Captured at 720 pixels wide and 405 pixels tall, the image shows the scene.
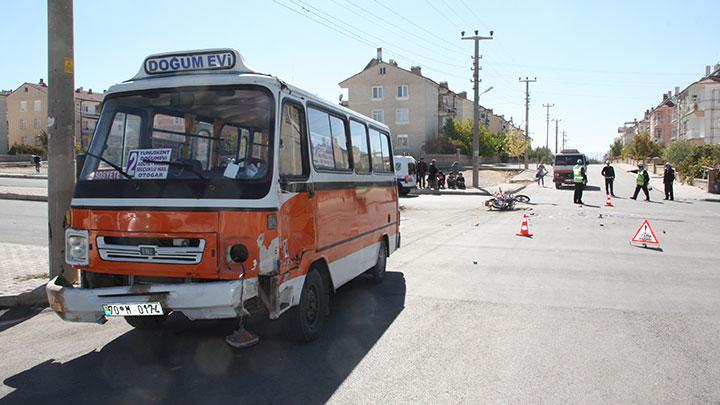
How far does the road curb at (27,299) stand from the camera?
7.01 metres

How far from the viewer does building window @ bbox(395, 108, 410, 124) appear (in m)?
67.6

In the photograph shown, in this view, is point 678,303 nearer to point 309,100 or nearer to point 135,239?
point 309,100

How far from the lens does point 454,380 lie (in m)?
4.68

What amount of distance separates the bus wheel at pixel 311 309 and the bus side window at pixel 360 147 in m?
1.89

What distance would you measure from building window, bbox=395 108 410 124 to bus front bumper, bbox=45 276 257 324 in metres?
64.0

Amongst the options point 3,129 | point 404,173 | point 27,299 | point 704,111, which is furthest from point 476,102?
point 3,129

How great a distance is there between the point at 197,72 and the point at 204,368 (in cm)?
269

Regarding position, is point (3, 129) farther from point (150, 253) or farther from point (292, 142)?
point (292, 142)

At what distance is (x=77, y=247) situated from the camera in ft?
17.0

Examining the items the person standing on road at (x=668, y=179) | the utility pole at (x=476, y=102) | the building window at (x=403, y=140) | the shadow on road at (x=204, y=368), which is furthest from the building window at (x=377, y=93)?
the shadow on road at (x=204, y=368)

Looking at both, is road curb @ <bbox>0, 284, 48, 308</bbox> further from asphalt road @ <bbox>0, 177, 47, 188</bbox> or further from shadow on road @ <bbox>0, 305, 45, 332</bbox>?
asphalt road @ <bbox>0, 177, 47, 188</bbox>

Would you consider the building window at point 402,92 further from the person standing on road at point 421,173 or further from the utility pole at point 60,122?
the utility pole at point 60,122

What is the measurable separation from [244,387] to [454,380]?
1.68 m

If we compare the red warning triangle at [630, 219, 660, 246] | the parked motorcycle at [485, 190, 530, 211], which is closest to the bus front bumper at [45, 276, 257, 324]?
the red warning triangle at [630, 219, 660, 246]
